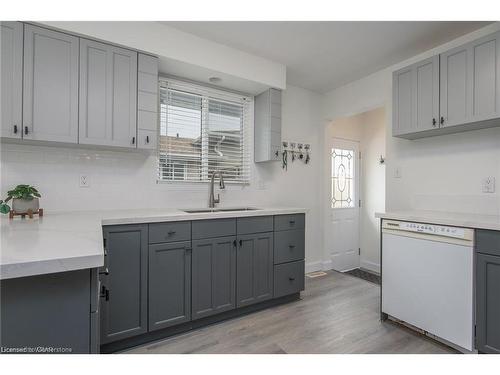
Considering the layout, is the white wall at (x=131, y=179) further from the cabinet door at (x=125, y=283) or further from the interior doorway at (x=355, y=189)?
the cabinet door at (x=125, y=283)

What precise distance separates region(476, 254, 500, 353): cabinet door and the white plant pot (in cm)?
304

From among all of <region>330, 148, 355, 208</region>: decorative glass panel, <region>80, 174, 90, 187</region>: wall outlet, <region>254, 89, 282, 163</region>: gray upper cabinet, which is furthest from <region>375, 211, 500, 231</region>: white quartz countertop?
<region>80, 174, 90, 187</region>: wall outlet

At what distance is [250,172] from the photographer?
3195 mm

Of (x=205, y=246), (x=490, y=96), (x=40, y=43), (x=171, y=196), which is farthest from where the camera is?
(x=171, y=196)

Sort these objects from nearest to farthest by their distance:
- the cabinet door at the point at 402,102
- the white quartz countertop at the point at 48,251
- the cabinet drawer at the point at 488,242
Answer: the white quartz countertop at the point at 48,251 → the cabinet drawer at the point at 488,242 → the cabinet door at the point at 402,102

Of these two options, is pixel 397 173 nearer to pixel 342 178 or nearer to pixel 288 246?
pixel 342 178

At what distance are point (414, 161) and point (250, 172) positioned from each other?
Answer: 1.77 meters

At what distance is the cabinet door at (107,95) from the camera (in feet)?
6.40

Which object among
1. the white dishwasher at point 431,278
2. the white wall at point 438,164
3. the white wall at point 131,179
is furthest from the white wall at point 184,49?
the white dishwasher at point 431,278

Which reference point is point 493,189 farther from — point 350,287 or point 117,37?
point 117,37

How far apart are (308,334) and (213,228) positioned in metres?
1.14

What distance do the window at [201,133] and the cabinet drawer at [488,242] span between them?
2153 mm

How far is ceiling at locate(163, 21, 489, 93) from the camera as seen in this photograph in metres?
2.23
